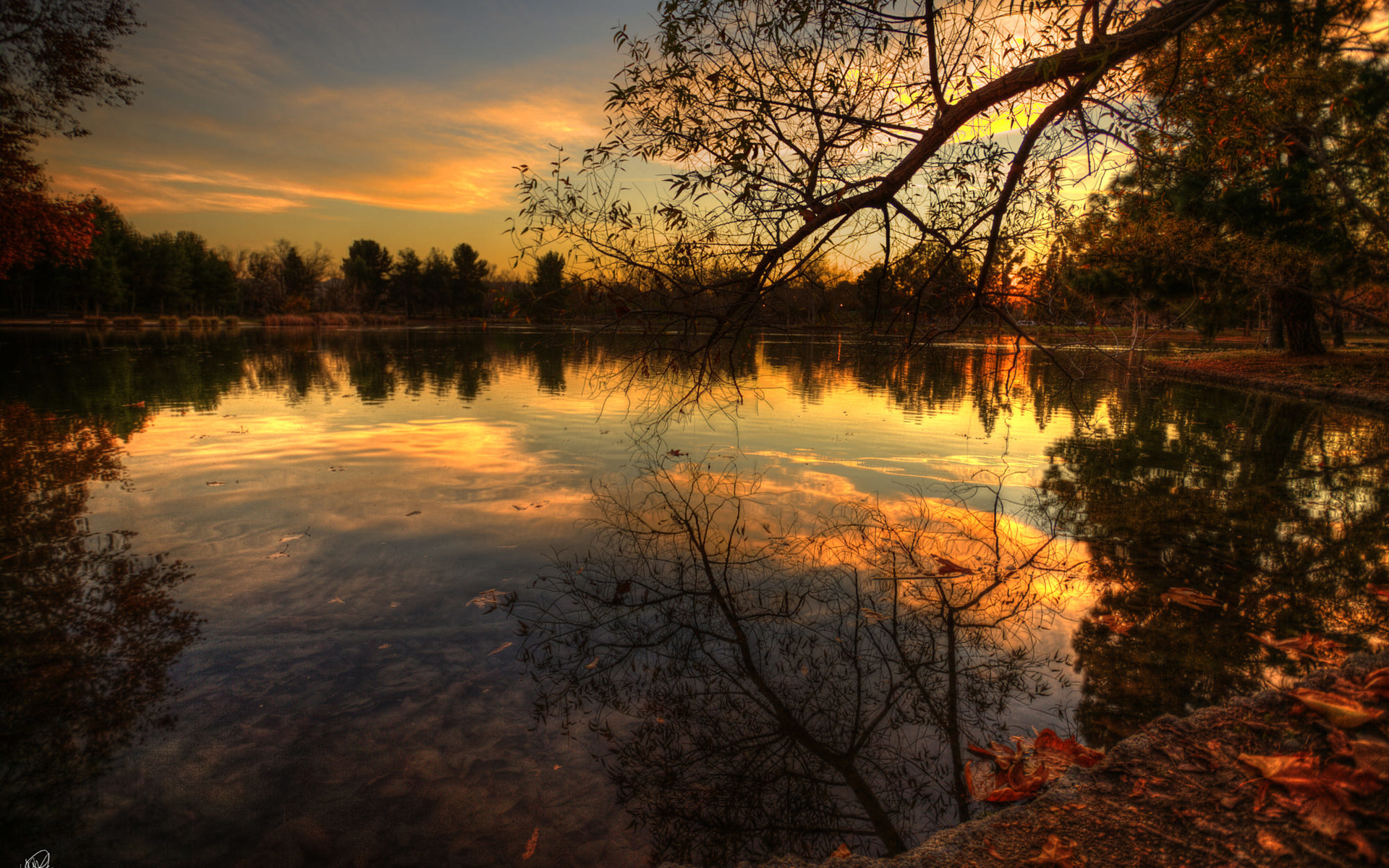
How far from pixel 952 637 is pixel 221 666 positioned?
4838 mm

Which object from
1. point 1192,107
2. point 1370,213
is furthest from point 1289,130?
point 1192,107

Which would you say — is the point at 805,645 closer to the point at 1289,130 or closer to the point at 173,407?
Answer: the point at 173,407

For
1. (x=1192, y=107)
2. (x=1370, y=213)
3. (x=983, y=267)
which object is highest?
(x=1370, y=213)

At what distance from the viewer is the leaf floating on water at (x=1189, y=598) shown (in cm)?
517

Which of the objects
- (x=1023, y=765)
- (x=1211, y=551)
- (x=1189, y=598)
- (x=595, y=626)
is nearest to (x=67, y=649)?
(x=595, y=626)

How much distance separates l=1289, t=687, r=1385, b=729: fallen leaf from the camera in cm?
292

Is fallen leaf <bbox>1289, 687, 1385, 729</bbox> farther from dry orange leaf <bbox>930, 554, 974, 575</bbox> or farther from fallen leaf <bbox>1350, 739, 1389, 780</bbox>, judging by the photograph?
dry orange leaf <bbox>930, 554, 974, 575</bbox>

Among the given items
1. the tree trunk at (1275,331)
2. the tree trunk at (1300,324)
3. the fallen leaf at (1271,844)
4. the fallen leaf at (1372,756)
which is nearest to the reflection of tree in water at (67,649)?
the fallen leaf at (1271,844)

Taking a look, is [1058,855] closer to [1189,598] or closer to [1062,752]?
[1062,752]

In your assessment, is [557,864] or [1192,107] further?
[1192,107]

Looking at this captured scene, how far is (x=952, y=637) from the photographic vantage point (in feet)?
15.0

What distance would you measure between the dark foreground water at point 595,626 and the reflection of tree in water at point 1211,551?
0.14 ft

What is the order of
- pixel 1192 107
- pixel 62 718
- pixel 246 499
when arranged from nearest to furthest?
pixel 62 718 < pixel 1192 107 < pixel 246 499

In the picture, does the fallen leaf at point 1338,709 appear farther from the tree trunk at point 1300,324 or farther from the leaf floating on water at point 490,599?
the tree trunk at point 1300,324
